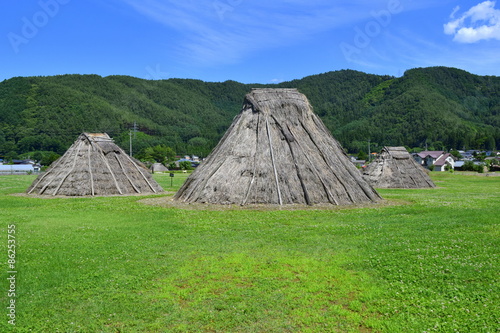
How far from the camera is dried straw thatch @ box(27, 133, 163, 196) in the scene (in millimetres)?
25938

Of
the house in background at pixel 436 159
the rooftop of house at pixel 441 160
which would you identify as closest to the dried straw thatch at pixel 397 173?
the house in background at pixel 436 159

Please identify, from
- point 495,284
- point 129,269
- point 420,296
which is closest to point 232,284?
point 129,269

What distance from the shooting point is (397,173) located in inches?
1404

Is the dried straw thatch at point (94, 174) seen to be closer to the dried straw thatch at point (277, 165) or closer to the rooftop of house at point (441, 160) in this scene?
the dried straw thatch at point (277, 165)

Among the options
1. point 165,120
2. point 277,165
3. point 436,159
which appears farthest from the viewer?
point 165,120

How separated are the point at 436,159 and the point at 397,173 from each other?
232 feet

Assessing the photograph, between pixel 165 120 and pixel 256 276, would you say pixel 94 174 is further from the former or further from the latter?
pixel 165 120

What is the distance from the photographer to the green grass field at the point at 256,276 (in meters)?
6.05

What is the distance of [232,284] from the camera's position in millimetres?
7648

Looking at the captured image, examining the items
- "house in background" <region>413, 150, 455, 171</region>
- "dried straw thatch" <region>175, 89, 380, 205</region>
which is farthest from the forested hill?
"dried straw thatch" <region>175, 89, 380, 205</region>

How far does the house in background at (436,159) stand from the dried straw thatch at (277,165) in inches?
2946

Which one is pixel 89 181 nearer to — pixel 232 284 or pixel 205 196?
pixel 205 196

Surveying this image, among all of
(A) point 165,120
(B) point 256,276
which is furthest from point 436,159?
(A) point 165,120

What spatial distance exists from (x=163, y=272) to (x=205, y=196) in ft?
38.0
